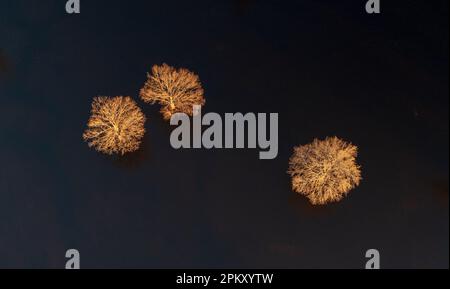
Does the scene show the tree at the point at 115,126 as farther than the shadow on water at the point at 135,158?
No

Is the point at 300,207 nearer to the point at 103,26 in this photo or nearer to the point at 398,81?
the point at 398,81

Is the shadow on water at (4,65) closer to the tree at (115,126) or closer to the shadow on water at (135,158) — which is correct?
the tree at (115,126)

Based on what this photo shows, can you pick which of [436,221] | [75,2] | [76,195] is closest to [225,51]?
[75,2]

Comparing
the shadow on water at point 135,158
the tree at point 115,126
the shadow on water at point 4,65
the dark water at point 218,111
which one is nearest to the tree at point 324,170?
the dark water at point 218,111

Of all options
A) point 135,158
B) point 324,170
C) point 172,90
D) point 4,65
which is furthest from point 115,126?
point 324,170

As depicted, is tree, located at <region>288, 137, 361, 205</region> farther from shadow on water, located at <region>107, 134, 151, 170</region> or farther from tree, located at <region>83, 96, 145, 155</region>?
tree, located at <region>83, 96, 145, 155</region>

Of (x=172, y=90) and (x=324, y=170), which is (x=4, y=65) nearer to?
(x=172, y=90)

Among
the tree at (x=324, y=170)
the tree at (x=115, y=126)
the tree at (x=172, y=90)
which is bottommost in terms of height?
the tree at (x=324, y=170)

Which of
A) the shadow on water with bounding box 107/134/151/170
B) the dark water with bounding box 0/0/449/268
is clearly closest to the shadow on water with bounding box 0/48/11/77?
the dark water with bounding box 0/0/449/268
